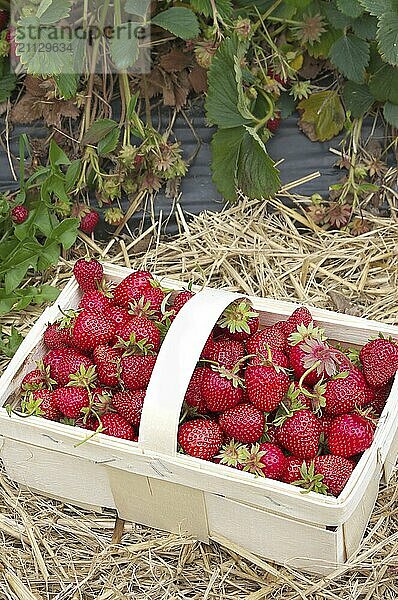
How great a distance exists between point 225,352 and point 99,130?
709mm

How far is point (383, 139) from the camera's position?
202cm

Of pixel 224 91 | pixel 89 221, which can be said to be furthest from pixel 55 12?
pixel 89 221

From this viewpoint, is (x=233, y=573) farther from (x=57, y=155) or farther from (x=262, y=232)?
(x=57, y=155)

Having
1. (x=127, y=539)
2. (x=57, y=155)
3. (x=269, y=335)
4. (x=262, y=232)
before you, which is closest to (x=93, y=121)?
(x=57, y=155)

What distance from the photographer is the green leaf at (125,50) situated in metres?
1.73

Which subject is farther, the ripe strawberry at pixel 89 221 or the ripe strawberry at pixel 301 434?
the ripe strawberry at pixel 89 221

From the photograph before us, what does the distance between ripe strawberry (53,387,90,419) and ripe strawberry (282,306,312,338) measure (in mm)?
345

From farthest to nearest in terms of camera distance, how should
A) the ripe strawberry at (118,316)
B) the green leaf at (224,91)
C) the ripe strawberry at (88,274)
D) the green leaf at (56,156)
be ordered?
the green leaf at (56,156) → the green leaf at (224,91) → the ripe strawberry at (88,274) → the ripe strawberry at (118,316)

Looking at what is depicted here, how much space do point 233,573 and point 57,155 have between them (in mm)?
945

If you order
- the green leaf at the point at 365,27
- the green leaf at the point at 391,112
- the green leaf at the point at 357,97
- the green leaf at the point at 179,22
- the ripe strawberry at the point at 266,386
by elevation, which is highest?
the green leaf at the point at 179,22

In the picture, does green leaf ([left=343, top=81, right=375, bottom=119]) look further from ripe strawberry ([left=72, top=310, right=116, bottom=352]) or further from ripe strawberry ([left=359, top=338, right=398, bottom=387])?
ripe strawberry ([left=72, top=310, right=116, bottom=352])

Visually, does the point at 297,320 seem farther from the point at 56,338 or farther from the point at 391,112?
the point at 391,112

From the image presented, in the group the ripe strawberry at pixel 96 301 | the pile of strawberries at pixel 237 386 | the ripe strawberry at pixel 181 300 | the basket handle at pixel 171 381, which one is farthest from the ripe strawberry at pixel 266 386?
the ripe strawberry at pixel 96 301

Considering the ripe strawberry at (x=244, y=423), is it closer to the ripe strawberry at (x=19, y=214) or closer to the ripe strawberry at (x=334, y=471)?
the ripe strawberry at (x=334, y=471)
